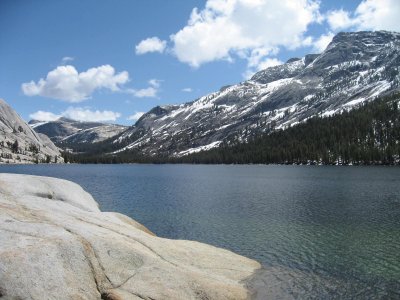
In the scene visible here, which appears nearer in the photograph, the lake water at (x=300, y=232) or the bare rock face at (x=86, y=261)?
the bare rock face at (x=86, y=261)

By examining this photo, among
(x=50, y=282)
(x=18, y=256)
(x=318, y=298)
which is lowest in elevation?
(x=318, y=298)

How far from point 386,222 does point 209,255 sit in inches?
1375

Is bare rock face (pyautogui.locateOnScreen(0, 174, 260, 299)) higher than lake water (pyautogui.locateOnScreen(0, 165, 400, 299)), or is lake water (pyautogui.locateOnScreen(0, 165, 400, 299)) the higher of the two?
bare rock face (pyautogui.locateOnScreen(0, 174, 260, 299))

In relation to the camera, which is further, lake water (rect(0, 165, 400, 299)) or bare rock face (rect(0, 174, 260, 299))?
lake water (rect(0, 165, 400, 299))

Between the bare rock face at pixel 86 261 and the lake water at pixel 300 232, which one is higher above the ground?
the bare rock face at pixel 86 261

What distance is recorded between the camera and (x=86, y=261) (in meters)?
21.9

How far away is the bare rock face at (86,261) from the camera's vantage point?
1920cm

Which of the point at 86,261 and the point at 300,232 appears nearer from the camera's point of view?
the point at 86,261

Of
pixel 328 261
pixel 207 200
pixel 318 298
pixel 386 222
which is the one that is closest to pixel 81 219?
pixel 318 298

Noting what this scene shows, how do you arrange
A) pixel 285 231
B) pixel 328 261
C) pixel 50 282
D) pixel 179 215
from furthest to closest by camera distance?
pixel 179 215 < pixel 285 231 < pixel 328 261 < pixel 50 282

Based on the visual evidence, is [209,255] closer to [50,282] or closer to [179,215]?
[50,282]

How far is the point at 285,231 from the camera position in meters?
50.7

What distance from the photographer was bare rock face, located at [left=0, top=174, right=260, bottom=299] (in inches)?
756

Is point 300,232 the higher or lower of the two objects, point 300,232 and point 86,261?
the lower
